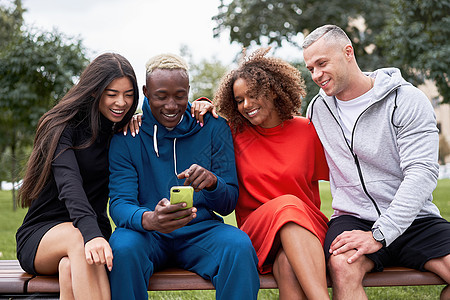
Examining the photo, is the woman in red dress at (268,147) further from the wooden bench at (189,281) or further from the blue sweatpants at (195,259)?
the wooden bench at (189,281)

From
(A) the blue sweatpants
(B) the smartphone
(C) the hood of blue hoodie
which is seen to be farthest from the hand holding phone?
(C) the hood of blue hoodie

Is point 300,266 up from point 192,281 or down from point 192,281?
up

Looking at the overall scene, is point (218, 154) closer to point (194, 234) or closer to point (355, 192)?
point (194, 234)

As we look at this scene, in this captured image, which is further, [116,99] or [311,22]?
[311,22]

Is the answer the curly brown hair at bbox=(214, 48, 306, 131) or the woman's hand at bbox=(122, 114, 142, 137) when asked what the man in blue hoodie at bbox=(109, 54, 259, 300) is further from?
the curly brown hair at bbox=(214, 48, 306, 131)

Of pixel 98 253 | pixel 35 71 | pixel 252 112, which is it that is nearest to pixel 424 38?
pixel 35 71

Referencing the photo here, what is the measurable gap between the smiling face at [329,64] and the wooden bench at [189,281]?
1.31 meters

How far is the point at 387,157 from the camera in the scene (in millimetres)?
3285

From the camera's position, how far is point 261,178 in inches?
137

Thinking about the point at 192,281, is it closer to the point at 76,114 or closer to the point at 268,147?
the point at 268,147

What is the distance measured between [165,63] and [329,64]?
1158 millimetres

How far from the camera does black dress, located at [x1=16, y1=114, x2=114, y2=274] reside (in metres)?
2.92

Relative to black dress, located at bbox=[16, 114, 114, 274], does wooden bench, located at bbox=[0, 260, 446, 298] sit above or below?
below

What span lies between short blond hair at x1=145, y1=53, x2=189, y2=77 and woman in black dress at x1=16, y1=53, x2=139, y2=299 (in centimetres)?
17
